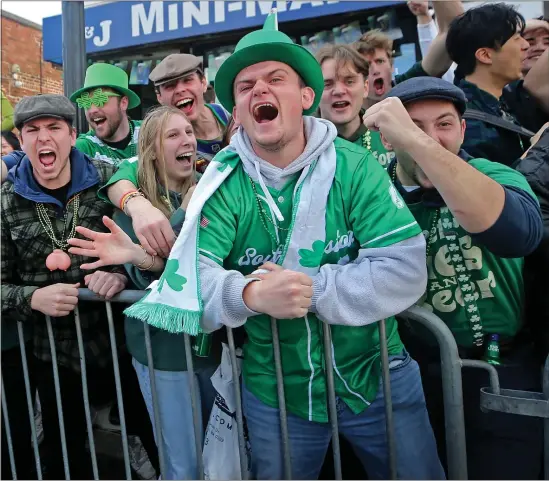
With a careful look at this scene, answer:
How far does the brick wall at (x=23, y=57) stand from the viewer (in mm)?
12484

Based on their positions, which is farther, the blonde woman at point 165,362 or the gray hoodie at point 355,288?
the blonde woman at point 165,362

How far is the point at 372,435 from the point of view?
1723 millimetres

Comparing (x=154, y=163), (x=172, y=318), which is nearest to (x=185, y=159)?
(x=154, y=163)

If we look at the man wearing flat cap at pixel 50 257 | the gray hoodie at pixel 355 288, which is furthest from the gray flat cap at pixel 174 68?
the gray hoodie at pixel 355 288

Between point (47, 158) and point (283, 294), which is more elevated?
point (47, 158)

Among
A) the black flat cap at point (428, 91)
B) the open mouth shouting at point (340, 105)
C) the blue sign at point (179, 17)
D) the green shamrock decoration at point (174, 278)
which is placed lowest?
the green shamrock decoration at point (174, 278)

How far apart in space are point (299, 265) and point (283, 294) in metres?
0.21

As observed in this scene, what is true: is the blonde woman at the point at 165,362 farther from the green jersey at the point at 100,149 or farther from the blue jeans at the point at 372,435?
the green jersey at the point at 100,149

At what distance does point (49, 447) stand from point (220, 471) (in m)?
1.33

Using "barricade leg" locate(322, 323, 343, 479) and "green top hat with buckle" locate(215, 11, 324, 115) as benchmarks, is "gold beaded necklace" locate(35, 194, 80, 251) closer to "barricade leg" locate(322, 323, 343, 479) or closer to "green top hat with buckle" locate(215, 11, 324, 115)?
"green top hat with buckle" locate(215, 11, 324, 115)

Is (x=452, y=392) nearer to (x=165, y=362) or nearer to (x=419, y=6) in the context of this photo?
(x=165, y=362)

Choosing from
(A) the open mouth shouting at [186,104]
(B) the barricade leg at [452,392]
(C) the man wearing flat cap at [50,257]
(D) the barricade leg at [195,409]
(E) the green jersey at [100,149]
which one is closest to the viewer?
(B) the barricade leg at [452,392]

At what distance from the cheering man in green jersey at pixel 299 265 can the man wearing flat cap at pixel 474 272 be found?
0.19m

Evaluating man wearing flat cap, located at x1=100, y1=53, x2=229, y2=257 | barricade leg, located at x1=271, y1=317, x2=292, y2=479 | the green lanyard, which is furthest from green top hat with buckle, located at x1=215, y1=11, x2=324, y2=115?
man wearing flat cap, located at x1=100, y1=53, x2=229, y2=257
